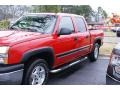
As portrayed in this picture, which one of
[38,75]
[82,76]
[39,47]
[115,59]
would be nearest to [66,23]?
[82,76]

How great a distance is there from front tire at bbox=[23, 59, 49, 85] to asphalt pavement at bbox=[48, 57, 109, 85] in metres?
0.58

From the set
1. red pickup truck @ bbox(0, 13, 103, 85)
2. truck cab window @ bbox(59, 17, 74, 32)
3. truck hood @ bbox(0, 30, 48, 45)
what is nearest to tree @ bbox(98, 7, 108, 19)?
red pickup truck @ bbox(0, 13, 103, 85)

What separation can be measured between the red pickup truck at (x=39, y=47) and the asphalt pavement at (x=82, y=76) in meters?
0.29

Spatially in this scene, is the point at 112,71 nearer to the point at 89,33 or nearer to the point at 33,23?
the point at 33,23

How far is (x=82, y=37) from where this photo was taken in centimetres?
676

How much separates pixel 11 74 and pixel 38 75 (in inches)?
31.5

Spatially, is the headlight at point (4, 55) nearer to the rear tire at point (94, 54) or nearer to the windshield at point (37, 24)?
the windshield at point (37, 24)

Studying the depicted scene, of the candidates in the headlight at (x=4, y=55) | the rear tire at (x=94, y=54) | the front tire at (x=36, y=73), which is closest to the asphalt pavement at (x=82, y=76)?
the rear tire at (x=94, y=54)

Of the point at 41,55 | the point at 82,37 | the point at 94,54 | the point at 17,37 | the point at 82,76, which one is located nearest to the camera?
the point at 17,37

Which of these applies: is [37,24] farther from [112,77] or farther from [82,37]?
[112,77]

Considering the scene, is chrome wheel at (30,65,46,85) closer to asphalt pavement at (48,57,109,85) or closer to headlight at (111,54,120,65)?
asphalt pavement at (48,57,109,85)

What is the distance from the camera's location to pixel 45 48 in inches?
196

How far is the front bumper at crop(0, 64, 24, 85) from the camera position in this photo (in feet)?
13.8

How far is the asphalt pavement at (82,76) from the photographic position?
5.78 meters
